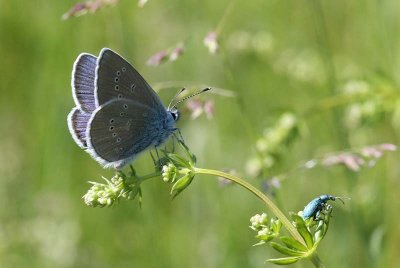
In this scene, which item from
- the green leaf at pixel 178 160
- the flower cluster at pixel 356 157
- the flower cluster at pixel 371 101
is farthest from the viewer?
the flower cluster at pixel 371 101

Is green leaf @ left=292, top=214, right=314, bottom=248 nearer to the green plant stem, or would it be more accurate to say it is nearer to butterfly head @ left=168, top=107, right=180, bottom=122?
the green plant stem

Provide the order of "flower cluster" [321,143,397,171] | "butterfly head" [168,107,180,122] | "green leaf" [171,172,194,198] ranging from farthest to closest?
"butterfly head" [168,107,180,122]
"flower cluster" [321,143,397,171]
"green leaf" [171,172,194,198]

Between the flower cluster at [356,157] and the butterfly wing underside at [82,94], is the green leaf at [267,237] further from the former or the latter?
the butterfly wing underside at [82,94]

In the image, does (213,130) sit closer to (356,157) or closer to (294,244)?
(356,157)

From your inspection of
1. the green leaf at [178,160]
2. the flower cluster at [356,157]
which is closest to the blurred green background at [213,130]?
the flower cluster at [356,157]

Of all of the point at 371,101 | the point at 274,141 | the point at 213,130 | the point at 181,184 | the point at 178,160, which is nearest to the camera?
the point at 181,184

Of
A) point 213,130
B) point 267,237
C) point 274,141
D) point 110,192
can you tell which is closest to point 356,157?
point 274,141

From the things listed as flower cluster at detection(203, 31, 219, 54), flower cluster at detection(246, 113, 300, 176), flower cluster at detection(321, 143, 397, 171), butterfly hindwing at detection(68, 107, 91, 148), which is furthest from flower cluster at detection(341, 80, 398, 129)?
butterfly hindwing at detection(68, 107, 91, 148)
